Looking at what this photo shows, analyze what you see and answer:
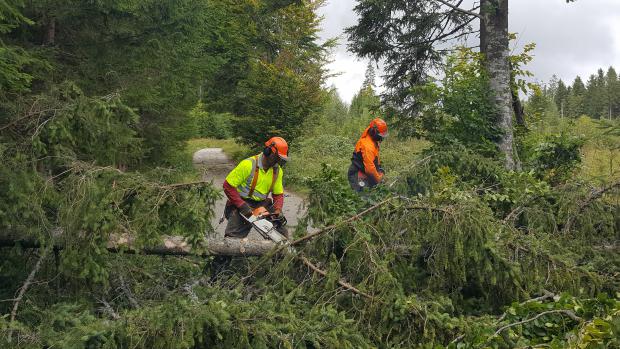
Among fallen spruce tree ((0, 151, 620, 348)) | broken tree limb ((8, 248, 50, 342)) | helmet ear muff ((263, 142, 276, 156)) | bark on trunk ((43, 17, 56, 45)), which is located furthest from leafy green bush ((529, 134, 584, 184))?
bark on trunk ((43, 17, 56, 45))

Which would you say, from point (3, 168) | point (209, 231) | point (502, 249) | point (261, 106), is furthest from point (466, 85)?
point (261, 106)

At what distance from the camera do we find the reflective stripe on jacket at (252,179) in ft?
18.2

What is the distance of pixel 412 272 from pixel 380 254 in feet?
0.97

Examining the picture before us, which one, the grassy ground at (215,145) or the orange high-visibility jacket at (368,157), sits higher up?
the grassy ground at (215,145)

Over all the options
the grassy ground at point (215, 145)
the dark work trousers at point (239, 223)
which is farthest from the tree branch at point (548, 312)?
the grassy ground at point (215, 145)

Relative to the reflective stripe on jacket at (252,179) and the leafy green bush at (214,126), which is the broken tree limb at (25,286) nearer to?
the reflective stripe on jacket at (252,179)

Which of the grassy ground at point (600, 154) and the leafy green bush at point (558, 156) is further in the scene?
the leafy green bush at point (558, 156)

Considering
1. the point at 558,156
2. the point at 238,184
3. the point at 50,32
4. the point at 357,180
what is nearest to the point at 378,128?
the point at 357,180

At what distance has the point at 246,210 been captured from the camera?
542 cm

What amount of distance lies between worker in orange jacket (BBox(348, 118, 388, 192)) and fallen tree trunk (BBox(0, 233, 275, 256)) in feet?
8.71

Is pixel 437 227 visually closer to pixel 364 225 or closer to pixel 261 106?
pixel 364 225

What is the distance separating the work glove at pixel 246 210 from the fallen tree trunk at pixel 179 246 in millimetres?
639

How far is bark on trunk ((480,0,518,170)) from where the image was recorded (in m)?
8.16

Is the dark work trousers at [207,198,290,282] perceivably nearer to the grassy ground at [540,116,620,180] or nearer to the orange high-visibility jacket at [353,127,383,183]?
the orange high-visibility jacket at [353,127,383,183]
